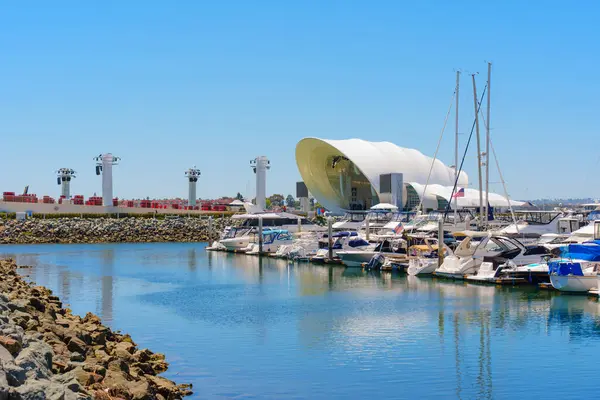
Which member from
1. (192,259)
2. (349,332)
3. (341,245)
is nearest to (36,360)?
(349,332)

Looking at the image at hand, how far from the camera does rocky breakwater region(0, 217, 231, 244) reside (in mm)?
69250

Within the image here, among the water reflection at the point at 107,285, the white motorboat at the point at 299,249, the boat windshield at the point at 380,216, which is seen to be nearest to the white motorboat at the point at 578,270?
the water reflection at the point at 107,285

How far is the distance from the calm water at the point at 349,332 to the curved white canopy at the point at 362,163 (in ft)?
134

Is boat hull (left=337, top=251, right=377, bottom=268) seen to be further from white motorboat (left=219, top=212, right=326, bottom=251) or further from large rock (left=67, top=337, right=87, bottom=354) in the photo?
large rock (left=67, top=337, right=87, bottom=354)

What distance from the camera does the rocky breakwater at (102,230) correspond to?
6925 cm

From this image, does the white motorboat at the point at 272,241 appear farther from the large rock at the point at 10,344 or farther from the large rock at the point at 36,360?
the large rock at the point at 10,344

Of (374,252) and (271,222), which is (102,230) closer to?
(271,222)

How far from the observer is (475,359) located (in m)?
18.9

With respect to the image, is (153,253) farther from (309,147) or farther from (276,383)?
(276,383)

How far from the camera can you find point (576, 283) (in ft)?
92.3

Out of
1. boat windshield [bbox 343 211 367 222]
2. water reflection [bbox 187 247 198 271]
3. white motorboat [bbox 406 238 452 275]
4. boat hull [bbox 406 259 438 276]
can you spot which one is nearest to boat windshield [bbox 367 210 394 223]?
boat windshield [bbox 343 211 367 222]

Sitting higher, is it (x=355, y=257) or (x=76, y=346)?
(x=355, y=257)

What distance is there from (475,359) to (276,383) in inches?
198

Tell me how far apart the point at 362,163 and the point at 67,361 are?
6661 centimetres
